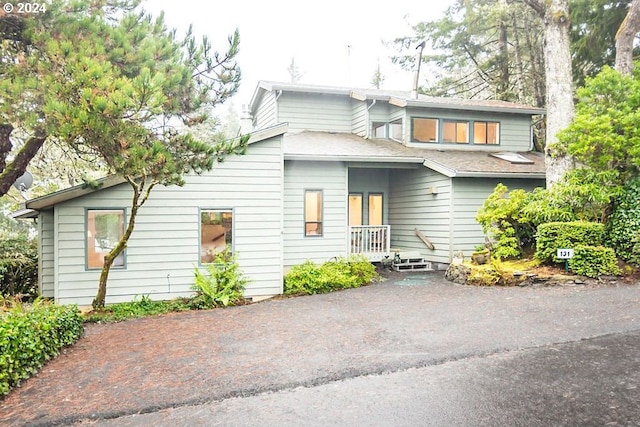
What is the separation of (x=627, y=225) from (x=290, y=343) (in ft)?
25.0

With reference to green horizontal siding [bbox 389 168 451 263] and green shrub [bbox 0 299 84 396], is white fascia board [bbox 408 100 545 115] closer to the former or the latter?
green horizontal siding [bbox 389 168 451 263]

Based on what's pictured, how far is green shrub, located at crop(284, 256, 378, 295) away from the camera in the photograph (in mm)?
9461

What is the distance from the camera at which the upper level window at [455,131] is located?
1390 cm

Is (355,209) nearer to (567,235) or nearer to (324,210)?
(324,210)

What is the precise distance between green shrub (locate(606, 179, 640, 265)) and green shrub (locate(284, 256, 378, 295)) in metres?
5.33

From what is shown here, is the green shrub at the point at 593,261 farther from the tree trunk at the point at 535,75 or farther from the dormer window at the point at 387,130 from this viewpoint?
the tree trunk at the point at 535,75

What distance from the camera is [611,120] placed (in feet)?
29.0

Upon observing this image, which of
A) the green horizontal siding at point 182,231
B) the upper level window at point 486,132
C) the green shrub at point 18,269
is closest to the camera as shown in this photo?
the green horizontal siding at point 182,231

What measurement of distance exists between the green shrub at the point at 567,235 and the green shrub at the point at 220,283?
21.3 feet

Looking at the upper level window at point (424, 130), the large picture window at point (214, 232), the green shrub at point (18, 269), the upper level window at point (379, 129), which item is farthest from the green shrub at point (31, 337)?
the upper level window at point (424, 130)

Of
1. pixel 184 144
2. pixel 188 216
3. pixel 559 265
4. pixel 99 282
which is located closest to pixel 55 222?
pixel 99 282

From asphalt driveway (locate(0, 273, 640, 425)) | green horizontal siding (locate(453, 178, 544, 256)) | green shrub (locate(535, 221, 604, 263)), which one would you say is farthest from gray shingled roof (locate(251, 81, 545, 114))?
asphalt driveway (locate(0, 273, 640, 425))

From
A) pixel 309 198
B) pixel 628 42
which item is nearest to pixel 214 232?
pixel 309 198

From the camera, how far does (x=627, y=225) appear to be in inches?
343
